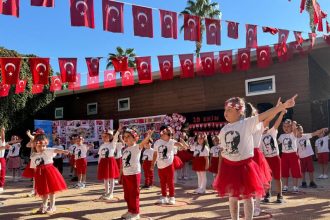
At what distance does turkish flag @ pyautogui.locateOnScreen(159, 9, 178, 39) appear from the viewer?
437 inches

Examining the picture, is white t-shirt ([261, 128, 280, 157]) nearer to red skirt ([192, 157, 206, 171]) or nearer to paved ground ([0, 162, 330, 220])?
paved ground ([0, 162, 330, 220])

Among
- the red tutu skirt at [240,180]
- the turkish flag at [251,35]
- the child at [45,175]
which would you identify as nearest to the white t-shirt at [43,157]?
the child at [45,175]

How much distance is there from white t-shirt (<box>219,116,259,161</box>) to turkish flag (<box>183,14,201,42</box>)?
6.76 meters

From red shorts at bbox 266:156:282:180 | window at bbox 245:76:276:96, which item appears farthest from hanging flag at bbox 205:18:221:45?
window at bbox 245:76:276:96

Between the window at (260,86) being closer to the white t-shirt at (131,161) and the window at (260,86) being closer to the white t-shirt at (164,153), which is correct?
the white t-shirt at (164,153)

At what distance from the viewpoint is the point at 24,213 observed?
860 centimetres

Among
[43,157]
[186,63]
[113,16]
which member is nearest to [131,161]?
[43,157]

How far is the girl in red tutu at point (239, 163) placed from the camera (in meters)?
5.27

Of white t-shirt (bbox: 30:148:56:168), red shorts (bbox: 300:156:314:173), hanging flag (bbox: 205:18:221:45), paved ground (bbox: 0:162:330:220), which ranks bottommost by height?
paved ground (bbox: 0:162:330:220)

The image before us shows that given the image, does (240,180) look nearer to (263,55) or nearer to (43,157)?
(43,157)

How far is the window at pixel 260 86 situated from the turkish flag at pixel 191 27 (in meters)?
8.88

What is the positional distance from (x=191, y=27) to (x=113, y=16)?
2.75 m

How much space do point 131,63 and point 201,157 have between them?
2710cm

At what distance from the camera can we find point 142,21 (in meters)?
10.7
